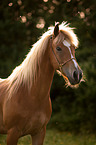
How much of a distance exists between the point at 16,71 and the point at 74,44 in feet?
3.86

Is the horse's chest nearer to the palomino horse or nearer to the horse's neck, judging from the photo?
the palomino horse

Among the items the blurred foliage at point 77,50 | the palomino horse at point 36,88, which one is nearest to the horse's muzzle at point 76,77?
the palomino horse at point 36,88

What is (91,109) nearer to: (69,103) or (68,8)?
(69,103)

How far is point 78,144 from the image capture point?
7004 millimetres

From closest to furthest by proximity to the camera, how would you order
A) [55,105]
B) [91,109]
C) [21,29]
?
1. [91,109]
2. [55,105]
3. [21,29]

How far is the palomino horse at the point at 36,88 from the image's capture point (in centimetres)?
308

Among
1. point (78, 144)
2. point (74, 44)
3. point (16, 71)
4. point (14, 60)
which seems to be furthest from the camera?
point (14, 60)

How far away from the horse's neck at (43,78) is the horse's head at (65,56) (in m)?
0.14

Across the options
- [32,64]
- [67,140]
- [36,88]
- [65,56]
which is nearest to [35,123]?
[36,88]

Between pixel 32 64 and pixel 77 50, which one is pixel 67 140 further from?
pixel 32 64

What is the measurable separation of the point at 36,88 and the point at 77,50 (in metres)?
7.41

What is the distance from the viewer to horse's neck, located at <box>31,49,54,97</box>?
3.23 metres

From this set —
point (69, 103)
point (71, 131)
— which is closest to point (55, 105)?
point (69, 103)

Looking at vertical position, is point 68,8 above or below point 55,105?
above
